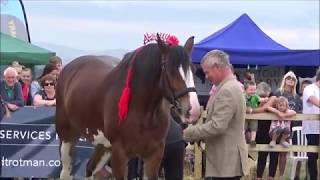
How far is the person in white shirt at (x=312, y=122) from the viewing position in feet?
34.0

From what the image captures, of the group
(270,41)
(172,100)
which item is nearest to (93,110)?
(172,100)

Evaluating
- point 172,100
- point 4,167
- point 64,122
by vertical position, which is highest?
point 172,100

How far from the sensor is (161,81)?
21.2 feet

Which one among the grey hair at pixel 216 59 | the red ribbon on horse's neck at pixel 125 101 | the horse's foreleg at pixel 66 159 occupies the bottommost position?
the horse's foreleg at pixel 66 159

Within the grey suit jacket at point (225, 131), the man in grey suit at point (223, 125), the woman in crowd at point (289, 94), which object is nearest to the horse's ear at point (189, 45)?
the man in grey suit at point (223, 125)

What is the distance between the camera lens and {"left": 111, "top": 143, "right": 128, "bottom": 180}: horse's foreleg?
6.72 meters

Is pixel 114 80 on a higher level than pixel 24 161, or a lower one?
higher

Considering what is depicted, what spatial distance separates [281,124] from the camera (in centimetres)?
1024

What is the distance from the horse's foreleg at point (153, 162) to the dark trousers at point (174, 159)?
75 cm

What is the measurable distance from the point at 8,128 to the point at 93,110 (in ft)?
9.07

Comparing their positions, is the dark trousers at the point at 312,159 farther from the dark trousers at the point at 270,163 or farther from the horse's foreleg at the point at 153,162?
the horse's foreleg at the point at 153,162

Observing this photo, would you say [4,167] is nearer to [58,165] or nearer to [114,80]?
[58,165]

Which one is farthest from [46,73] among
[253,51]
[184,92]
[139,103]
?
[253,51]

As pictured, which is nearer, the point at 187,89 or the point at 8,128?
the point at 187,89
